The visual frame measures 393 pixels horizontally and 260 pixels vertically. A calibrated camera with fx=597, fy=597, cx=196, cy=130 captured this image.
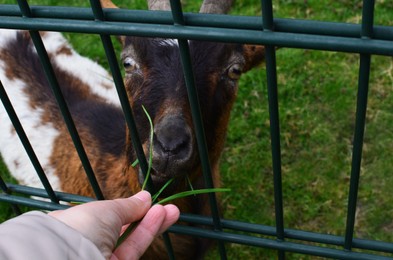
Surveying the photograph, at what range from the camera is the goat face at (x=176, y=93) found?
82.1 inches

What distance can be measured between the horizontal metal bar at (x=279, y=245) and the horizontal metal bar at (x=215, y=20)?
2.56ft

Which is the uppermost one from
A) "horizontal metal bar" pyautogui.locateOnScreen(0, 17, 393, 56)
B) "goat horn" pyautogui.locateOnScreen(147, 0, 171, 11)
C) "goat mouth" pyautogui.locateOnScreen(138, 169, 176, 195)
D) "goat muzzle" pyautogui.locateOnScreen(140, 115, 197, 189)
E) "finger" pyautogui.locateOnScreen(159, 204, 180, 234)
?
"horizontal metal bar" pyautogui.locateOnScreen(0, 17, 393, 56)

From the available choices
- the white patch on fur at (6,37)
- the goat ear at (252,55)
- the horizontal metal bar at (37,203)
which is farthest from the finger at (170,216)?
the white patch on fur at (6,37)

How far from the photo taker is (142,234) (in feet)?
5.91

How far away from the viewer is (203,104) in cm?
243

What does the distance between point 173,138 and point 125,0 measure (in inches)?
129

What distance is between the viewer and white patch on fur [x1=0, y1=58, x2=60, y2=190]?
3439mm

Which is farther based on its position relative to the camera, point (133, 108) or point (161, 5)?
point (161, 5)

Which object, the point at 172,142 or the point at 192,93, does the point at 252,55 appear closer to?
the point at 172,142

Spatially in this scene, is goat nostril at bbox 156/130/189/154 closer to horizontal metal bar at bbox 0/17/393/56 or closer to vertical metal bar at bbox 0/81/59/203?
vertical metal bar at bbox 0/81/59/203

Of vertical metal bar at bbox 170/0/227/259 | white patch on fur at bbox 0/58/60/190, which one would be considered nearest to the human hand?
vertical metal bar at bbox 170/0/227/259

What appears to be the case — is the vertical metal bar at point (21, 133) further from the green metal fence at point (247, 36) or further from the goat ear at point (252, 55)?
the goat ear at point (252, 55)

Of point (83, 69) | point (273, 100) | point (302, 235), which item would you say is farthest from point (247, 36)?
point (83, 69)

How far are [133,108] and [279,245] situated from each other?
88 cm
